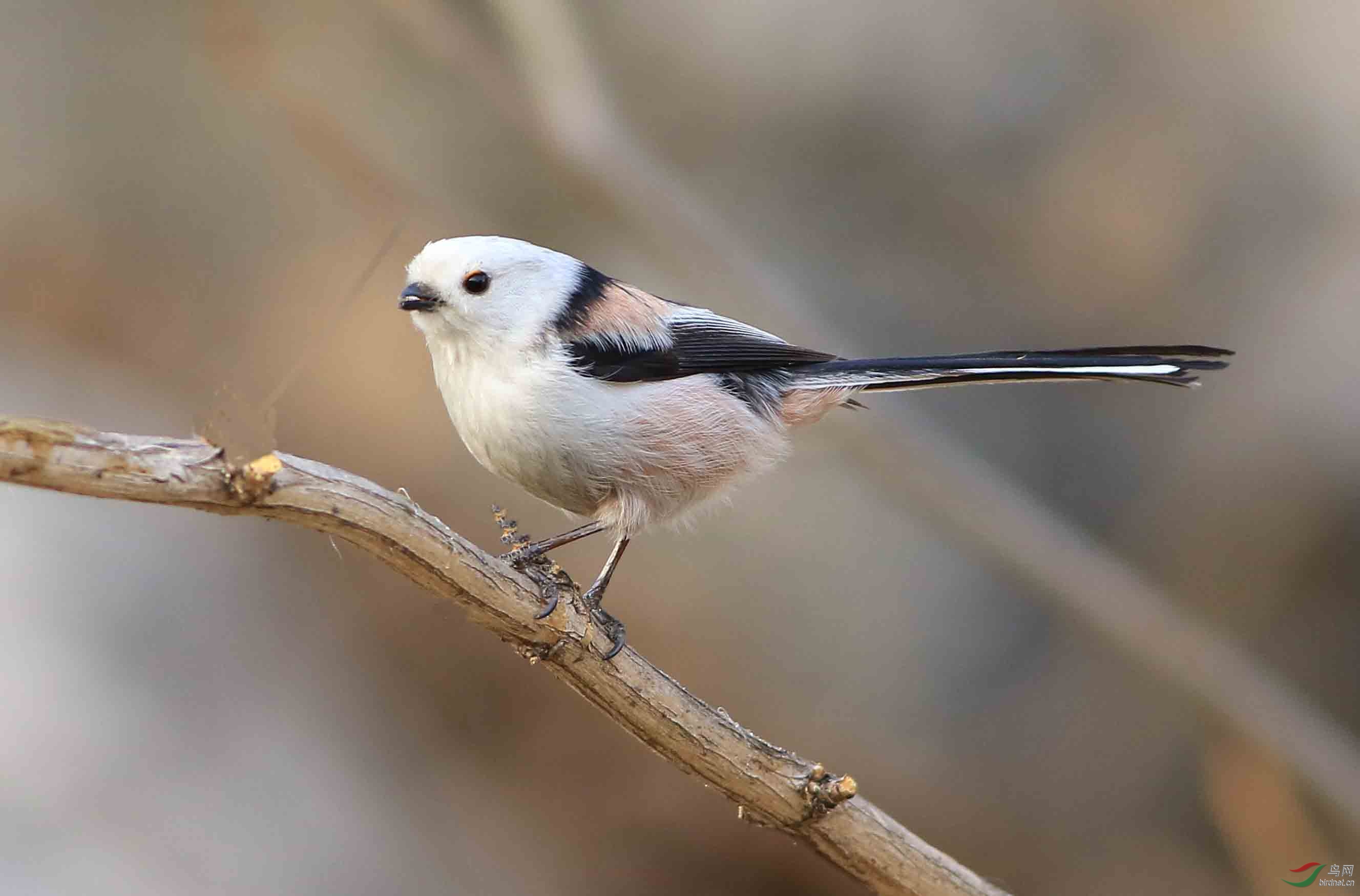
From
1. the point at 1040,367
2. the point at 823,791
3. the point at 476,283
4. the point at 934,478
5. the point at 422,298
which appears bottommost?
the point at 823,791

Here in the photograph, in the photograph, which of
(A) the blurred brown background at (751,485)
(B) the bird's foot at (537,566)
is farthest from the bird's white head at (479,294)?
(A) the blurred brown background at (751,485)

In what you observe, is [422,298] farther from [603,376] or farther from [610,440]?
[610,440]

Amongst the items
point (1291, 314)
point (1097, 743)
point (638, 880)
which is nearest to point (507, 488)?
point (638, 880)

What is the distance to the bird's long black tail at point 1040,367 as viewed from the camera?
2881 mm

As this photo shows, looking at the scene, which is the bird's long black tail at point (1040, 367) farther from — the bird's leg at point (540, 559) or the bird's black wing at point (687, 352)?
the bird's leg at point (540, 559)

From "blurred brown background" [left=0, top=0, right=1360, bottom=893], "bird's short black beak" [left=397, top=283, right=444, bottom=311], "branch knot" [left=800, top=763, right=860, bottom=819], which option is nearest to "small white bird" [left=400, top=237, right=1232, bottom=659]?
"bird's short black beak" [left=397, top=283, right=444, bottom=311]

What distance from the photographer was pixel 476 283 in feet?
9.41

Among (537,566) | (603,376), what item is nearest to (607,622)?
(537,566)

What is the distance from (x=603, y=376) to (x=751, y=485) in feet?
5.02

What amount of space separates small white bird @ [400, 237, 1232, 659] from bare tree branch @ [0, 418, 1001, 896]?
16 centimetres

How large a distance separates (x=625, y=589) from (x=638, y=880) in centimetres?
128

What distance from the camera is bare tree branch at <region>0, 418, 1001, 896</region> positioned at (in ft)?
5.76

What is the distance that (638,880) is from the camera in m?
4.80

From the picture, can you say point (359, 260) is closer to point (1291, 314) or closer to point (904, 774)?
point (904, 774)
